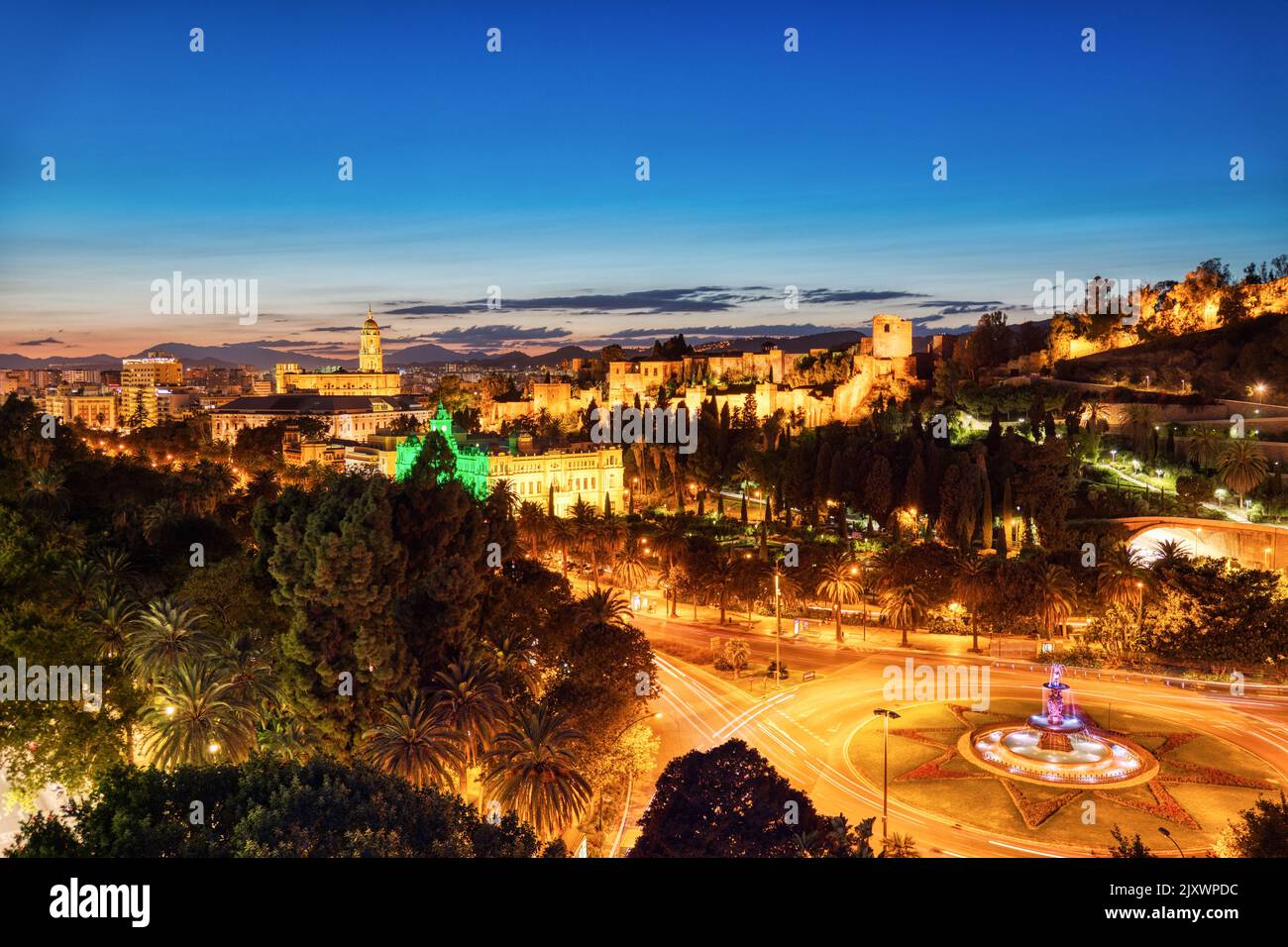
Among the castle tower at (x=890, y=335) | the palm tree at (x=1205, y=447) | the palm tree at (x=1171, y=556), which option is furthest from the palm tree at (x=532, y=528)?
the castle tower at (x=890, y=335)

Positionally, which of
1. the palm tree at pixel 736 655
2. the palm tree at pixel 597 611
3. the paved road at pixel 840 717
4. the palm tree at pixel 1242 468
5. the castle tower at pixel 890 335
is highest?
the castle tower at pixel 890 335

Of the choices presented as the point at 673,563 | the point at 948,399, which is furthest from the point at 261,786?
the point at 948,399

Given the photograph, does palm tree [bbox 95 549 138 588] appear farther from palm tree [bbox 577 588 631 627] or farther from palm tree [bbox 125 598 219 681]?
palm tree [bbox 577 588 631 627]

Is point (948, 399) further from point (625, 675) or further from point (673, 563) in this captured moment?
point (625, 675)

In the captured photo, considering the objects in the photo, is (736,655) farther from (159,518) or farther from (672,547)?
(159,518)

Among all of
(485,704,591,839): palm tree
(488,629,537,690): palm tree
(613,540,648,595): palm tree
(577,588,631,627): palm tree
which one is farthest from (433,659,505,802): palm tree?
(613,540,648,595): palm tree

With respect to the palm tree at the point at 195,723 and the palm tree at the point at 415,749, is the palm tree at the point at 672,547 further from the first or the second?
the palm tree at the point at 195,723

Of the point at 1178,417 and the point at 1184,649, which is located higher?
the point at 1178,417
